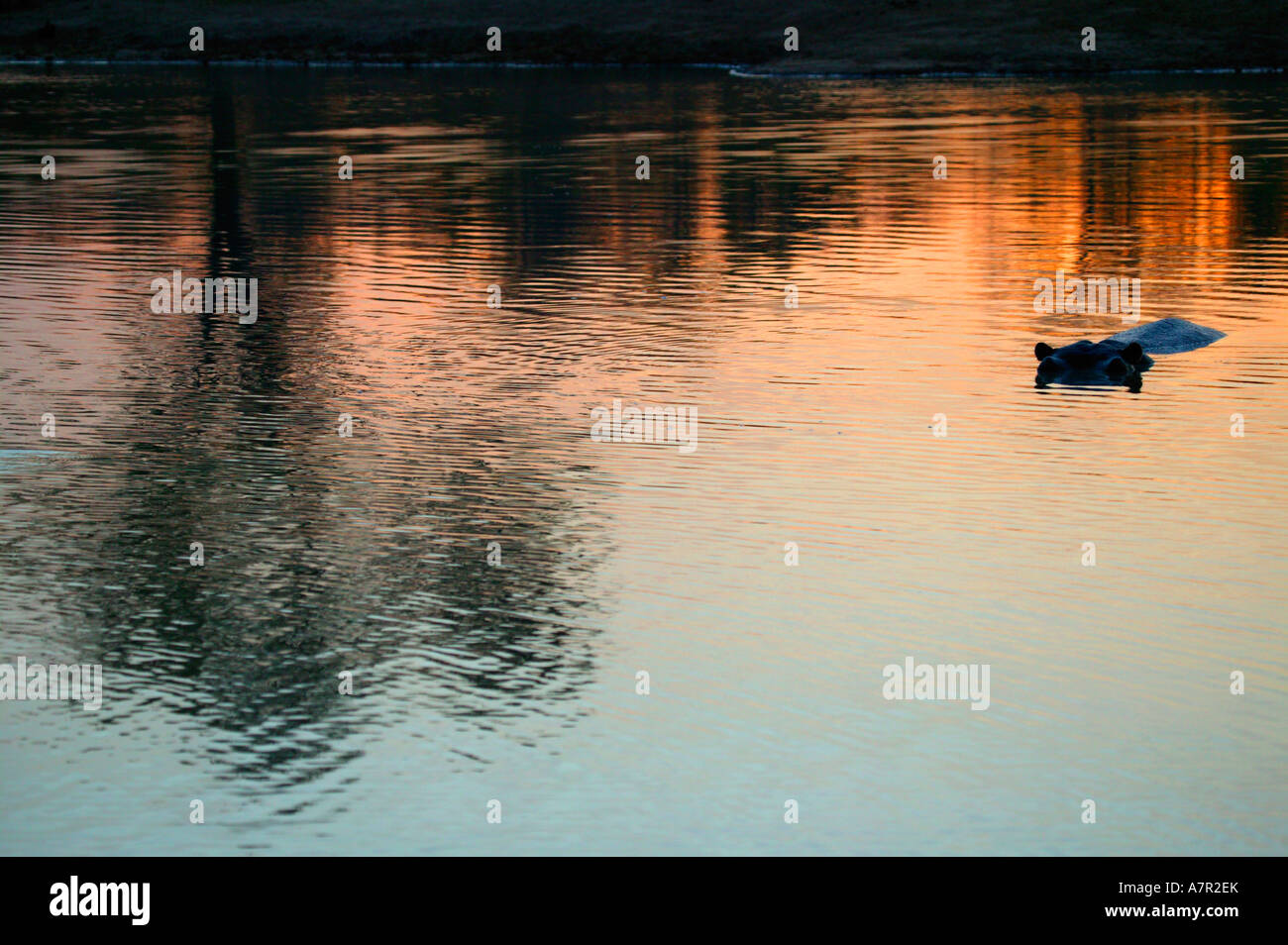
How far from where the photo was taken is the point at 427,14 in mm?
86062

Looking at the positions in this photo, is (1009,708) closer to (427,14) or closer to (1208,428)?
(1208,428)

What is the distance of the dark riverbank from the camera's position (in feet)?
221

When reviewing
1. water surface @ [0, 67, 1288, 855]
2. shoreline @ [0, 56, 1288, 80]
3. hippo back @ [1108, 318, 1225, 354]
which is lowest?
water surface @ [0, 67, 1288, 855]

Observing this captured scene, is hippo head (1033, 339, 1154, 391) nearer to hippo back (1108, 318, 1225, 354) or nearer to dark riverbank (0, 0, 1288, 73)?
hippo back (1108, 318, 1225, 354)

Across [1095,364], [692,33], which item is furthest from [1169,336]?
[692,33]

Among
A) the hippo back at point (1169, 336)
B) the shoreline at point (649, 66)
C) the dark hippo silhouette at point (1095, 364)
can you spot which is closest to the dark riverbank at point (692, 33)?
the shoreline at point (649, 66)

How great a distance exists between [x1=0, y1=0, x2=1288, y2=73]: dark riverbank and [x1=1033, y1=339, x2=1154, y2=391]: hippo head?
51804 millimetres

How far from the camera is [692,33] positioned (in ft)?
259

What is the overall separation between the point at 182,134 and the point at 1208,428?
3500cm

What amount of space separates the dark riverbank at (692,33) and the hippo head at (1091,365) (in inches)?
2040

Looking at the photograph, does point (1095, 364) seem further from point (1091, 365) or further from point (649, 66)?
point (649, 66)

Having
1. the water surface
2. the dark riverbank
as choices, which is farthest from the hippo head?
the dark riverbank

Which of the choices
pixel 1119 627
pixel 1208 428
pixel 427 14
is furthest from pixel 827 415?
pixel 427 14

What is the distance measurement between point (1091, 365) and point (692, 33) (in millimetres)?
65220
